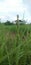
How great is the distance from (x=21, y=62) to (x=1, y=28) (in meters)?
0.18

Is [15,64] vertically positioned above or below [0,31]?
below

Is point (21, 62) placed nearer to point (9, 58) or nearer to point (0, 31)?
point (9, 58)

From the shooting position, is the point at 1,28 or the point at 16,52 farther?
the point at 1,28

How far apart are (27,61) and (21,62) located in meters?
0.05

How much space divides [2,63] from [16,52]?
7cm

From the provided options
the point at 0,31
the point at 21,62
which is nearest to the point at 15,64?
the point at 21,62

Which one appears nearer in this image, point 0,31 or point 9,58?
point 9,58

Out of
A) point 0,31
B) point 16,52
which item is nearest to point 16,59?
point 16,52

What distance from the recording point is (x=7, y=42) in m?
0.65

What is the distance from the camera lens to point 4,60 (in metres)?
0.60

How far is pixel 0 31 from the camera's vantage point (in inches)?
27.3

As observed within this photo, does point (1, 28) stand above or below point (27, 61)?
above

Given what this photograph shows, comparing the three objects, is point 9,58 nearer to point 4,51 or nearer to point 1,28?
point 4,51

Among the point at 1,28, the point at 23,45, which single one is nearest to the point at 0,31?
the point at 1,28
